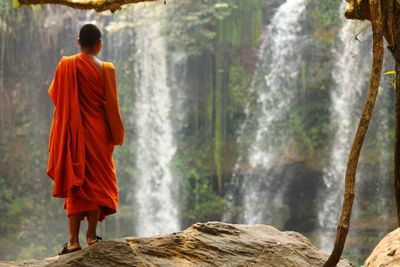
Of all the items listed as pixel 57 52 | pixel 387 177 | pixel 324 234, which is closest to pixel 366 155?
pixel 387 177

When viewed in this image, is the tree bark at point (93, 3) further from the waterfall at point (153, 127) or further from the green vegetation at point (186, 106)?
the waterfall at point (153, 127)

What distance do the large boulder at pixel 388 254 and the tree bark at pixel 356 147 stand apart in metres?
0.86

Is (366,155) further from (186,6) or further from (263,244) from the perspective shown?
(263,244)

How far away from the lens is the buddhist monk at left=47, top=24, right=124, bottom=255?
4.41m

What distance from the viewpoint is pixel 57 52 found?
18.7 metres

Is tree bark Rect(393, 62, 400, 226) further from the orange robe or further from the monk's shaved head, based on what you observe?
the monk's shaved head

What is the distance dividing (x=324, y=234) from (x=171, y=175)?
15.5 ft

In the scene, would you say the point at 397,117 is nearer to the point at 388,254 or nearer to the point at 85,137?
the point at 388,254

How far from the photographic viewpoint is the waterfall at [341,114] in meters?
16.7

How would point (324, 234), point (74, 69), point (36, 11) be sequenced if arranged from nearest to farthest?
1. point (74, 69)
2. point (324, 234)
3. point (36, 11)

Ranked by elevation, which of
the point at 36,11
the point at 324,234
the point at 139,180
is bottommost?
the point at 324,234

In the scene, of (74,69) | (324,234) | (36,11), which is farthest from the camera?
(36,11)

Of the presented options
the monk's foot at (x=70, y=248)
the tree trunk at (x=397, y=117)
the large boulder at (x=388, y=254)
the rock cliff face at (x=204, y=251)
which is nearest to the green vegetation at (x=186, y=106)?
the large boulder at (x=388, y=254)

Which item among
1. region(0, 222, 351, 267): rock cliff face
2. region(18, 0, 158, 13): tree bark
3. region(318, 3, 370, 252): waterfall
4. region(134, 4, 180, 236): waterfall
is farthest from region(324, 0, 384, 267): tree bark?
region(134, 4, 180, 236): waterfall
